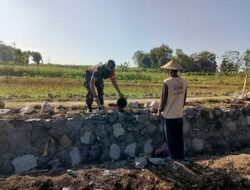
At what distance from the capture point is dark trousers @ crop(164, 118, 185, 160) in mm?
6582

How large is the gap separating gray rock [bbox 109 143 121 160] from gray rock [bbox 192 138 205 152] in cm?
168

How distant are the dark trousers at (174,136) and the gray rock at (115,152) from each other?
0.92 m

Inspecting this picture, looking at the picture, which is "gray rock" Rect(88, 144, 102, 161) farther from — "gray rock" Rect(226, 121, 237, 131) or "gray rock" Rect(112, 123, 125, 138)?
"gray rock" Rect(226, 121, 237, 131)

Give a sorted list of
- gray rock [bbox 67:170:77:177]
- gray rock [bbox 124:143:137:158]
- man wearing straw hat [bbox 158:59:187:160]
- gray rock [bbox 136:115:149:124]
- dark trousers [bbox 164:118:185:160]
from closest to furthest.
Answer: gray rock [bbox 67:170:77:177] < man wearing straw hat [bbox 158:59:187:160] < dark trousers [bbox 164:118:185:160] < gray rock [bbox 124:143:137:158] < gray rock [bbox 136:115:149:124]

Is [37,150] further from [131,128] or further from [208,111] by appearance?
[208,111]

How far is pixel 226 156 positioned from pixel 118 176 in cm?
260

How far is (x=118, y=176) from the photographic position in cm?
581

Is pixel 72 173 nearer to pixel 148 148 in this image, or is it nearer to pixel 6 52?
pixel 148 148

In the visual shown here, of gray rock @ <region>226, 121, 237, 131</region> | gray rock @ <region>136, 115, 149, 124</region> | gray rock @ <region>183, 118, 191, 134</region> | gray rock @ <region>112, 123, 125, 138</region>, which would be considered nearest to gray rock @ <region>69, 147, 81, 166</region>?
gray rock @ <region>112, 123, 125, 138</region>

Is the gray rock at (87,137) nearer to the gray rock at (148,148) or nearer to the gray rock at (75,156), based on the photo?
the gray rock at (75,156)

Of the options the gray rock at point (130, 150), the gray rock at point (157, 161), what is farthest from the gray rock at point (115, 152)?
the gray rock at point (157, 161)

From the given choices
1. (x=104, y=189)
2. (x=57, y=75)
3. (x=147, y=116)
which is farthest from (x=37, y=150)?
(x=57, y=75)

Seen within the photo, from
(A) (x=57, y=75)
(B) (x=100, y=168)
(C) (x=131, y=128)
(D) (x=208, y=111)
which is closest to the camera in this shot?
(B) (x=100, y=168)

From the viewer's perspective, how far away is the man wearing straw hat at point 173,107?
6.45 m
